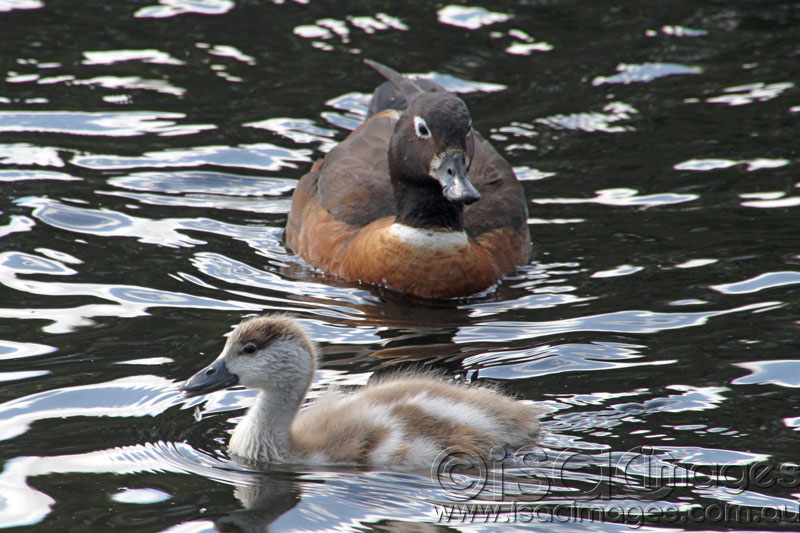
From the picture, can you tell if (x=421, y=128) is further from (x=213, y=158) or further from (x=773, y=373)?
(x=773, y=373)

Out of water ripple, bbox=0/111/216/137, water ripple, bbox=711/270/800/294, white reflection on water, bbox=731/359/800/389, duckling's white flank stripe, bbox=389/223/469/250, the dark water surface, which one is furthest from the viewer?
water ripple, bbox=0/111/216/137

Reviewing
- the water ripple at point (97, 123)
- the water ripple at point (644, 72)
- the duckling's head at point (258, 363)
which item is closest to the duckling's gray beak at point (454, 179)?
the duckling's head at point (258, 363)

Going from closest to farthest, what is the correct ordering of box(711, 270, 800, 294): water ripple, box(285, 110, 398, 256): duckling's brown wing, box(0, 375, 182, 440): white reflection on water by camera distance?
box(0, 375, 182, 440): white reflection on water < box(711, 270, 800, 294): water ripple < box(285, 110, 398, 256): duckling's brown wing

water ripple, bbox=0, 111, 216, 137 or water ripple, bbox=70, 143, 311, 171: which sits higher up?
water ripple, bbox=0, 111, 216, 137

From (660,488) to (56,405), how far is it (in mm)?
3070

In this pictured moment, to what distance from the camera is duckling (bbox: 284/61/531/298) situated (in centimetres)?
809

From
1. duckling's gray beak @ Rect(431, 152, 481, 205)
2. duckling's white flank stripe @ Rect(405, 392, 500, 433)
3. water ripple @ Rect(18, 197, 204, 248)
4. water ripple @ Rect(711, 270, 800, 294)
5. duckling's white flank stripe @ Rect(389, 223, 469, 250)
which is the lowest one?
water ripple @ Rect(711, 270, 800, 294)

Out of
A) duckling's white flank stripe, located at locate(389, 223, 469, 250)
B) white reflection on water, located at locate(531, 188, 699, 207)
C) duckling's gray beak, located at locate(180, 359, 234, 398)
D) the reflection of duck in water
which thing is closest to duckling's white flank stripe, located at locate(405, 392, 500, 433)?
the reflection of duck in water

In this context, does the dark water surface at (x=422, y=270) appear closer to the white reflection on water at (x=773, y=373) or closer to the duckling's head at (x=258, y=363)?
the white reflection on water at (x=773, y=373)

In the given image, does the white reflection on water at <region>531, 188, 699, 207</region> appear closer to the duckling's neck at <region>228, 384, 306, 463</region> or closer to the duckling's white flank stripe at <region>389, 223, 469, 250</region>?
the duckling's white flank stripe at <region>389, 223, 469, 250</region>

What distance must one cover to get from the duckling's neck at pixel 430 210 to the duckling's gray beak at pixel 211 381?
9.40 ft

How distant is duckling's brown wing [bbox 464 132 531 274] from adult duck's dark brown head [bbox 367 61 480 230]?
385 mm

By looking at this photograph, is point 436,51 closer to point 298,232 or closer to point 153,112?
point 153,112

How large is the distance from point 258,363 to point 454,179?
8.68 ft
